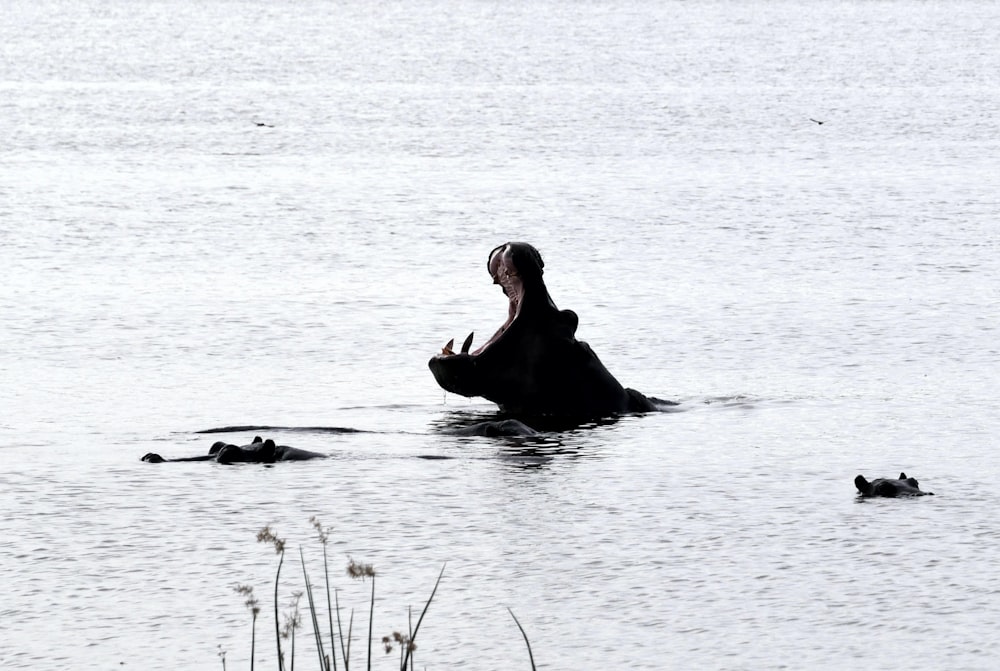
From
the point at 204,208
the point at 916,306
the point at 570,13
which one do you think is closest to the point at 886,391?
the point at 916,306

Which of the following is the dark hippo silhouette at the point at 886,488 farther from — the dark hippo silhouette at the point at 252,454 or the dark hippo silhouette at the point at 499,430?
the dark hippo silhouette at the point at 252,454

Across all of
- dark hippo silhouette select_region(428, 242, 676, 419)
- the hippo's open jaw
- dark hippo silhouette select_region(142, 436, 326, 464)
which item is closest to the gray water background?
dark hippo silhouette select_region(142, 436, 326, 464)

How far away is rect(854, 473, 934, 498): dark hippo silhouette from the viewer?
1108 cm

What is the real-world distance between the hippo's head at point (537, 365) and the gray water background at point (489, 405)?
0.36 metres

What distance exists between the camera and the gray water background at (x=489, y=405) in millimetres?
8930

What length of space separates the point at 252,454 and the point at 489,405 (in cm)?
263

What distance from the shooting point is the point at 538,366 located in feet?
44.6

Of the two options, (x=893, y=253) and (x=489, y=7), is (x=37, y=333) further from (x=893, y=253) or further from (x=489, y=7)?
(x=489, y=7)

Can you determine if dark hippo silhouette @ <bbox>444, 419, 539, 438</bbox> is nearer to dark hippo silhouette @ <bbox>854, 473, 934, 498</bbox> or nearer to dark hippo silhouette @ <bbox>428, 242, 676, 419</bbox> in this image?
dark hippo silhouette @ <bbox>428, 242, 676, 419</bbox>

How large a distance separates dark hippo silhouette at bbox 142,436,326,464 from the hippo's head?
1.66 metres

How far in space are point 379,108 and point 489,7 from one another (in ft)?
150

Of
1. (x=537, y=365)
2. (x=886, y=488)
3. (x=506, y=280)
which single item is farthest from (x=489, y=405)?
(x=886, y=488)

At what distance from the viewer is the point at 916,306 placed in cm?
1861

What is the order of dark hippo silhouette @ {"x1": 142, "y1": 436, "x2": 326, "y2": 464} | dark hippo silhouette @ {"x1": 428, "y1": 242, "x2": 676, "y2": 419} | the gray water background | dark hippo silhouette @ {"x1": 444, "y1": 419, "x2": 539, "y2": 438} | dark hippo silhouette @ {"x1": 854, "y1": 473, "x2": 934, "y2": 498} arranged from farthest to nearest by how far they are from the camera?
dark hippo silhouette @ {"x1": 428, "y1": 242, "x2": 676, "y2": 419} < dark hippo silhouette @ {"x1": 444, "y1": 419, "x2": 539, "y2": 438} < dark hippo silhouette @ {"x1": 142, "y1": 436, "x2": 326, "y2": 464} < dark hippo silhouette @ {"x1": 854, "y1": 473, "x2": 934, "y2": 498} < the gray water background
